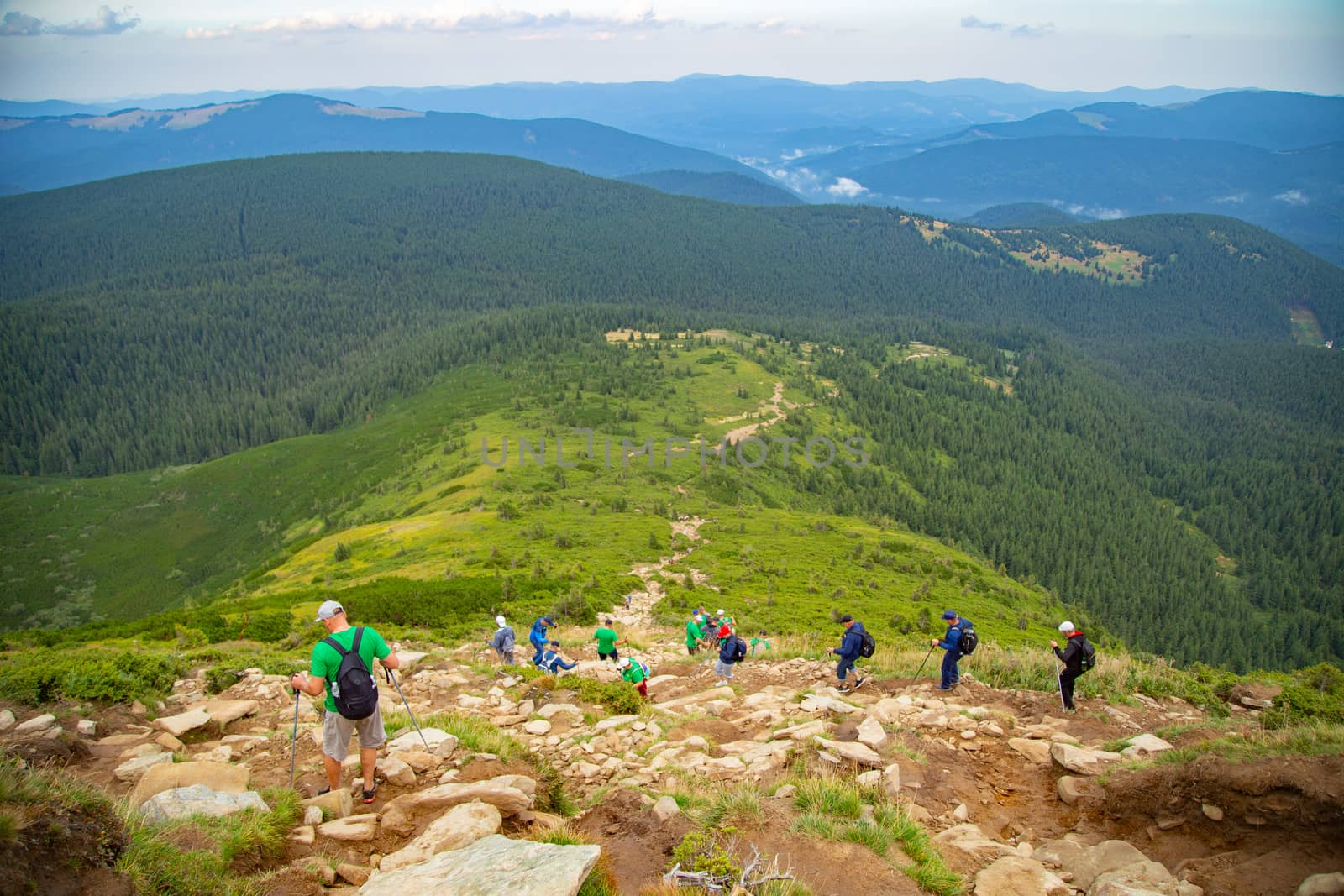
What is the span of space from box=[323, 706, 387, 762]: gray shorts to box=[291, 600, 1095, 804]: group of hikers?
14 mm

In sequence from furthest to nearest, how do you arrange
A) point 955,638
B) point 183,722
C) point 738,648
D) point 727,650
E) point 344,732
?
point 727,650
point 738,648
point 955,638
point 183,722
point 344,732

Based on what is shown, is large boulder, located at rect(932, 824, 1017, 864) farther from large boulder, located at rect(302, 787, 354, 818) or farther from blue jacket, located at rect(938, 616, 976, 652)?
large boulder, located at rect(302, 787, 354, 818)

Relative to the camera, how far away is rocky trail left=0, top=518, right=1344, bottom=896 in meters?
10.1

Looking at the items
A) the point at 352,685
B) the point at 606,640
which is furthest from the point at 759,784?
the point at 606,640

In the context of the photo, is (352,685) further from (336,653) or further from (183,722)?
(183,722)

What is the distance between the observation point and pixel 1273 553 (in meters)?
138

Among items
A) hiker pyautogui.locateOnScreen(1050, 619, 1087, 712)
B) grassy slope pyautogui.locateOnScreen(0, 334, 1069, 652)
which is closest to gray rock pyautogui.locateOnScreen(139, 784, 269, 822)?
hiker pyautogui.locateOnScreen(1050, 619, 1087, 712)

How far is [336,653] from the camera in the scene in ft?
41.1

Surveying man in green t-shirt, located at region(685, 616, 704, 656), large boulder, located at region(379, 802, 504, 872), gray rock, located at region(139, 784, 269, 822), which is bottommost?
man in green t-shirt, located at region(685, 616, 704, 656)

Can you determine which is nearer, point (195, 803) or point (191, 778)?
point (195, 803)

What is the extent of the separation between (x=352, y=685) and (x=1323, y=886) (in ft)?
47.7

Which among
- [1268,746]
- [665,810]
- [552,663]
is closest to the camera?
[665,810]

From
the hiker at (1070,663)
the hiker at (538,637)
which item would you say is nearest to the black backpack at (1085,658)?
the hiker at (1070,663)

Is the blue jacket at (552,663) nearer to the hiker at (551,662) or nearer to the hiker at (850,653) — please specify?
the hiker at (551,662)
